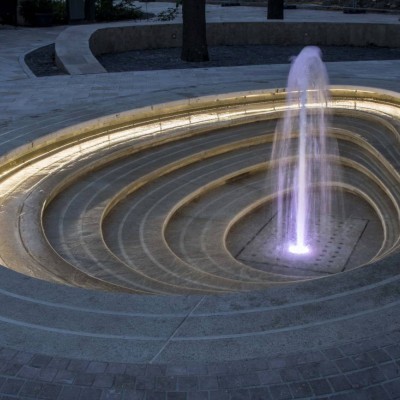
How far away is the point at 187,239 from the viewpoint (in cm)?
904

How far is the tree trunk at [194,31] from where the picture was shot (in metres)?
19.6

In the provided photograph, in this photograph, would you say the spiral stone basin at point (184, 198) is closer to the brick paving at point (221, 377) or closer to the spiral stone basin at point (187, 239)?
the spiral stone basin at point (187, 239)

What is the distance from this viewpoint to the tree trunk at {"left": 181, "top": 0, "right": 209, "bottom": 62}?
19.6m

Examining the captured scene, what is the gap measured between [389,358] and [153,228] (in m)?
4.92

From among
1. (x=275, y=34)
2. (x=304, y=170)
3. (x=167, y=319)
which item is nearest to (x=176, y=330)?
(x=167, y=319)

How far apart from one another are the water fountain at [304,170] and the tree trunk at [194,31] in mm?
6596

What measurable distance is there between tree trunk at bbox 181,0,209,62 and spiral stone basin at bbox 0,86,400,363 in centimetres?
710

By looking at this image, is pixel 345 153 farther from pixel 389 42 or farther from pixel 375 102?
pixel 389 42

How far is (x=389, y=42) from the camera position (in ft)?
76.3

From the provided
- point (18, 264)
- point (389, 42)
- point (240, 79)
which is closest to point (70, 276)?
point (18, 264)

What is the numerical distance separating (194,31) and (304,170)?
1019cm

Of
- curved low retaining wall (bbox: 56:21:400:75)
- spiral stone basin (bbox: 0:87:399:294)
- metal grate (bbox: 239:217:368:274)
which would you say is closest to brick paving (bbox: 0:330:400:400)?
spiral stone basin (bbox: 0:87:399:294)

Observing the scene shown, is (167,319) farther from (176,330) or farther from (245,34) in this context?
(245,34)

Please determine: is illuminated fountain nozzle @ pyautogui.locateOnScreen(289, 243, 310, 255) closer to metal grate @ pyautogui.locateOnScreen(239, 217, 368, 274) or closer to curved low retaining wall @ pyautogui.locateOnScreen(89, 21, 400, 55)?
metal grate @ pyautogui.locateOnScreen(239, 217, 368, 274)
